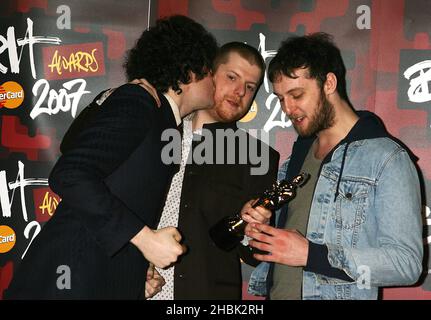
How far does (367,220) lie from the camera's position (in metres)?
1.73

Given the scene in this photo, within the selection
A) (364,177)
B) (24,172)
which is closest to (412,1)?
(364,177)

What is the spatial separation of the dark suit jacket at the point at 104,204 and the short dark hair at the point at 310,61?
0.75 metres

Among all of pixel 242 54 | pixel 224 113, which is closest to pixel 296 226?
pixel 224 113

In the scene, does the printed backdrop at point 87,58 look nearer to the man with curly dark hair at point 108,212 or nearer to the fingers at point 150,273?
the fingers at point 150,273

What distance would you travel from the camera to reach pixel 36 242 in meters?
1.42

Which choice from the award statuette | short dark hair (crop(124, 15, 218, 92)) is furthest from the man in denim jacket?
short dark hair (crop(124, 15, 218, 92))

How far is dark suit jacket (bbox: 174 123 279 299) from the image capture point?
216 cm

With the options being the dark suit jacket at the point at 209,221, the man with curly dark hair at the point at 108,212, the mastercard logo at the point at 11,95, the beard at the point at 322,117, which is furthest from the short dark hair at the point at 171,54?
the mastercard logo at the point at 11,95

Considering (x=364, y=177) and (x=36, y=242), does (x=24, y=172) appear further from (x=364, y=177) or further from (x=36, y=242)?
(x=364, y=177)

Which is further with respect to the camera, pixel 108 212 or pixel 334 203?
pixel 334 203

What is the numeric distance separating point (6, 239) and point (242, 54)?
68.5 inches

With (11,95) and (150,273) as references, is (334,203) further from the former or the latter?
(11,95)
